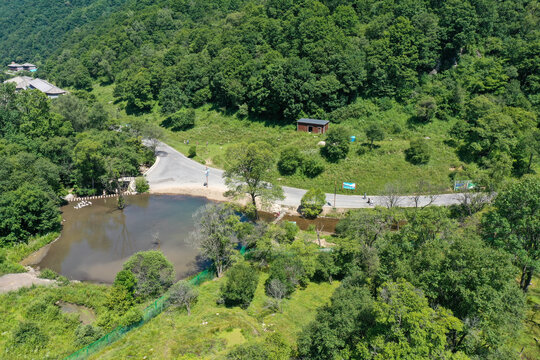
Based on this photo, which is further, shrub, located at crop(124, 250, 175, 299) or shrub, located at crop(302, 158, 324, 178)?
shrub, located at crop(302, 158, 324, 178)

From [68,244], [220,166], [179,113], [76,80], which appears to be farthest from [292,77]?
[76,80]

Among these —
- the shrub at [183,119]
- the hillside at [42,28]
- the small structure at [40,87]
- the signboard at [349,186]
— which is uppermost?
the hillside at [42,28]

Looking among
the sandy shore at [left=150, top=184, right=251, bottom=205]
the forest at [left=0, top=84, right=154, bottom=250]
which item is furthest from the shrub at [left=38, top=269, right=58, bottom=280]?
the sandy shore at [left=150, top=184, right=251, bottom=205]

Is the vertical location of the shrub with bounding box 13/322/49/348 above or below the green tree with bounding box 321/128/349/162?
below

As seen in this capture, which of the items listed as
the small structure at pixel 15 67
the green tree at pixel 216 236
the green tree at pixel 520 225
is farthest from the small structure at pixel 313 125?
the small structure at pixel 15 67

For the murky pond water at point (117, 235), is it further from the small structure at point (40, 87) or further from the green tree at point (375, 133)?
the small structure at point (40, 87)

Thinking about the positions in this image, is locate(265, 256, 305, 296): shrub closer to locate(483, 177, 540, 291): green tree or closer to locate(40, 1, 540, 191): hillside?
locate(483, 177, 540, 291): green tree

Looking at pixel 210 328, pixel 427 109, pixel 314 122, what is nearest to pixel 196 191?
pixel 314 122
